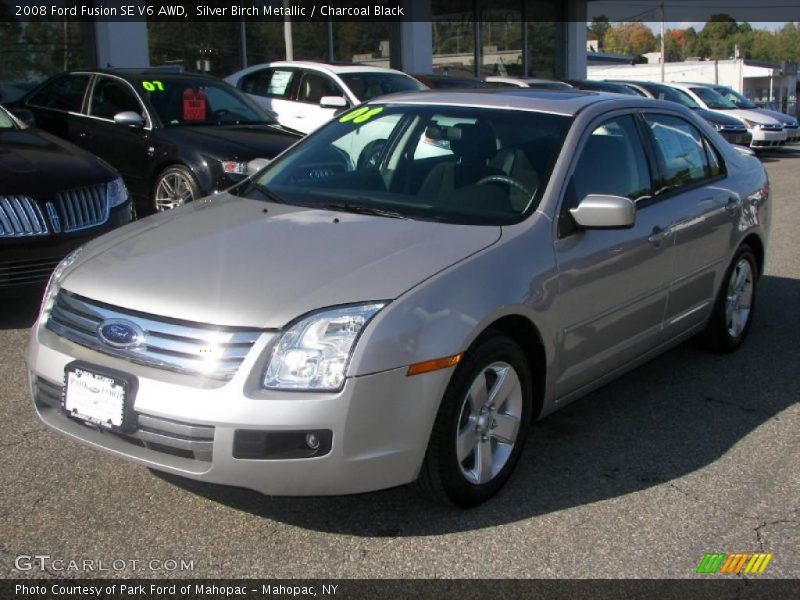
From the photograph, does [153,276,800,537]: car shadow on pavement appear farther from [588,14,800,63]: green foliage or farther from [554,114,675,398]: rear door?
[588,14,800,63]: green foliage

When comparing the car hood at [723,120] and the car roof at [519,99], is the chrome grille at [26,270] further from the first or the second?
the car hood at [723,120]

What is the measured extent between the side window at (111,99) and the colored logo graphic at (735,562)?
726 centimetres

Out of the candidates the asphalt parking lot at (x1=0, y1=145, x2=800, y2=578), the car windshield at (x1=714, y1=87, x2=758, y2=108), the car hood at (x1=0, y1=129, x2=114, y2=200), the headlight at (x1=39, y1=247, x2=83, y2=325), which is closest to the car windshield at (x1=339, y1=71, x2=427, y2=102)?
the car hood at (x1=0, y1=129, x2=114, y2=200)

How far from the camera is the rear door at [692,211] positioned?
4.97 metres

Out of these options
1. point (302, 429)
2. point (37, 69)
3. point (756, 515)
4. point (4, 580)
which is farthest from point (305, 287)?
point (37, 69)

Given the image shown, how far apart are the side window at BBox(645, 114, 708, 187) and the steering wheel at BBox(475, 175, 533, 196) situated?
1.09 metres

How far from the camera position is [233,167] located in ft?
27.1

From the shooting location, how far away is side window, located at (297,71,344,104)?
12.1 meters

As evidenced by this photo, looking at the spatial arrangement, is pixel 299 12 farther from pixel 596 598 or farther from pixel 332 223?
pixel 596 598

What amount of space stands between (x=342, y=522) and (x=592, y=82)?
54.9 feet

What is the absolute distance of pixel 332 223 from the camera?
3.95m

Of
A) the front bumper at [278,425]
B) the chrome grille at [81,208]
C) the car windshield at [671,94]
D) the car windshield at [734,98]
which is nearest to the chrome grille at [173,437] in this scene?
the front bumper at [278,425]

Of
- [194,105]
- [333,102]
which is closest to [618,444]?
[194,105]

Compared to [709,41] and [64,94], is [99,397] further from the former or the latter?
[709,41]
